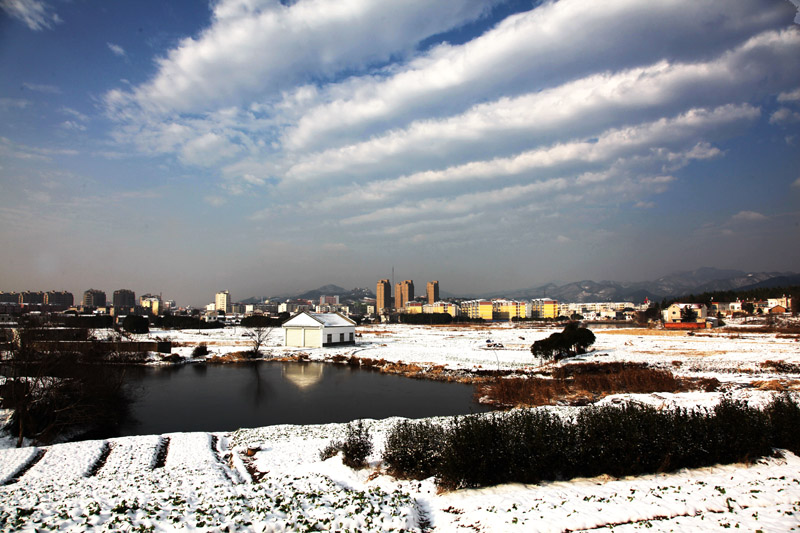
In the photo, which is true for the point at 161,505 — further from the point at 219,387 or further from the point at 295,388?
the point at 219,387

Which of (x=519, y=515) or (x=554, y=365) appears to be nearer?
(x=519, y=515)

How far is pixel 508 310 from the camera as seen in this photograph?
181250 mm

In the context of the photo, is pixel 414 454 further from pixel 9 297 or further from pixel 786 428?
pixel 9 297

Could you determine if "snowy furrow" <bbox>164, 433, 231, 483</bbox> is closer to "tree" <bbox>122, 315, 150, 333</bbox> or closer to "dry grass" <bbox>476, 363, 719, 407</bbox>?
"dry grass" <bbox>476, 363, 719, 407</bbox>

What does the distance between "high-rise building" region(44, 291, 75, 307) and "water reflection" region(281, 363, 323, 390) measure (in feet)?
555

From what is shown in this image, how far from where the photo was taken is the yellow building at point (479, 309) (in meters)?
170

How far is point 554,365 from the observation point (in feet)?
94.1

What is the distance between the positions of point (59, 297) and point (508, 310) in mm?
174693

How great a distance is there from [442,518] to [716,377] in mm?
20447

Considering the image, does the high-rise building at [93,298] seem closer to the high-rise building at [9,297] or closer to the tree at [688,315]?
the high-rise building at [9,297]

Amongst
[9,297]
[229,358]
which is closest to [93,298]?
[9,297]

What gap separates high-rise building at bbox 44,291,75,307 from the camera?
161312 mm

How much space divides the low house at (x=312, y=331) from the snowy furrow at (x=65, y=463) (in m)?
29.5

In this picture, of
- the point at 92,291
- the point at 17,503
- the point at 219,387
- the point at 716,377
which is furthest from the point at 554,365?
the point at 92,291
